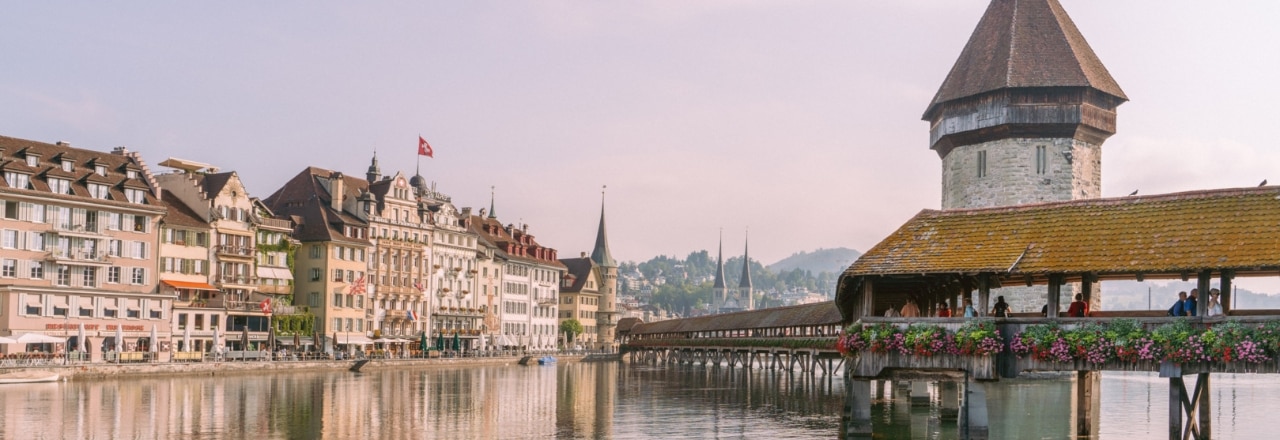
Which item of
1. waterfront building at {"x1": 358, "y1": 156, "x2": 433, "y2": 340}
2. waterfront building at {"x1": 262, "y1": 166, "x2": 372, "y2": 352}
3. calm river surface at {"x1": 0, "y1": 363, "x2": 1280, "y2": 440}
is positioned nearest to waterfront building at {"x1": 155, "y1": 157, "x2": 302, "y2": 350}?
waterfront building at {"x1": 262, "y1": 166, "x2": 372, "y2": 352}

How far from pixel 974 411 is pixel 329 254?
7153cm

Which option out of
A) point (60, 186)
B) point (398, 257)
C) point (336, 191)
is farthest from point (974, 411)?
point (398, 257)

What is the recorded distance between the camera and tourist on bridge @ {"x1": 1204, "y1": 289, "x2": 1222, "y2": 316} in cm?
2777

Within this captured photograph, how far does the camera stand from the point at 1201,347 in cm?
2723

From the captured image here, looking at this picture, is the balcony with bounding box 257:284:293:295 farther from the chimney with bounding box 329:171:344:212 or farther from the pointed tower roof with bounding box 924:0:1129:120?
the pointed tower roof with bounding box 924:0:1129:120

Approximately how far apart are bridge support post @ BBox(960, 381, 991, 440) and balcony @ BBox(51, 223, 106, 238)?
5800cm

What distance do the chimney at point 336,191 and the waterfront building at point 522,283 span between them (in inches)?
804

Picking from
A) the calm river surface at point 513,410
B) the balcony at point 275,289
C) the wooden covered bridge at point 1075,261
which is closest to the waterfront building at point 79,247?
the balcony at point 275,289

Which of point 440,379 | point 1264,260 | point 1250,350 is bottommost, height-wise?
point 440,379

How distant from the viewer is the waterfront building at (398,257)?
335 ft

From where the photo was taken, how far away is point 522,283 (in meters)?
132

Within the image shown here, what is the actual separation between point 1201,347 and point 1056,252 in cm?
385

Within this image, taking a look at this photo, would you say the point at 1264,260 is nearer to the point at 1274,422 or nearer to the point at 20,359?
the point at 1274,422

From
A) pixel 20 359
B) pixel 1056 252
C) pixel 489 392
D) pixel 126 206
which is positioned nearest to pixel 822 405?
pixel 489 392
